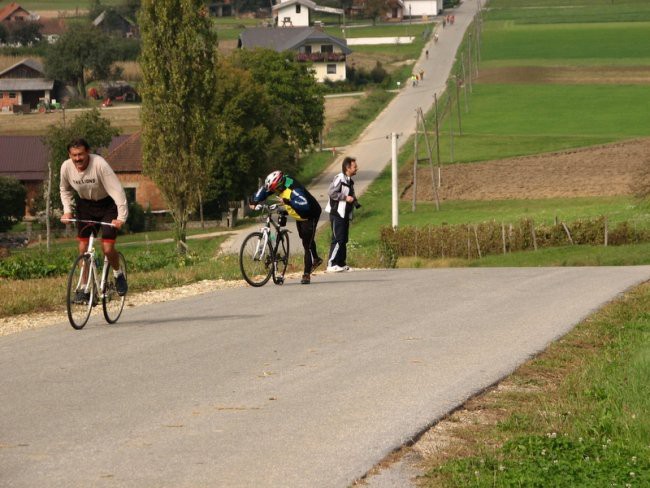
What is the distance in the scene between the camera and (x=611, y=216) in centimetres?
4819

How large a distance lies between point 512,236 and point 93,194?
25.4 m

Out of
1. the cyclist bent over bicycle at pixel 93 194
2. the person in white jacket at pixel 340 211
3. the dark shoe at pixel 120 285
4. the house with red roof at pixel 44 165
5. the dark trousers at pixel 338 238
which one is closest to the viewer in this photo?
the cyclist bent over bicycle at pixel 93 194

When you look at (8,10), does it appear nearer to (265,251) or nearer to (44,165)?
(44,165)

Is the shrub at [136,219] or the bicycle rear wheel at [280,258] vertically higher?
the bicycle rear wheel at [280,258]

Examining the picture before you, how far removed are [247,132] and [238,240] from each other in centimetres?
1838

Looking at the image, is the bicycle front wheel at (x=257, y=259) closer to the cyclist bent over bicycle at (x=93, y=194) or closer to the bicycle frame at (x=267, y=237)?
the bicycle frame at (x=267, y=237)

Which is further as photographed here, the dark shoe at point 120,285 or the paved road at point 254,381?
the dark shoe at point 120,285

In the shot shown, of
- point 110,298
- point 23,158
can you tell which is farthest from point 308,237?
point 23,158

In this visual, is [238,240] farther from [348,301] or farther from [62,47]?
→ [62,47]

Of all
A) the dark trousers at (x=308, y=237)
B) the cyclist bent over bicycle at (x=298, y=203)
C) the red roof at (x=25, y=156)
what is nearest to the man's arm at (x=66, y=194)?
the cyclist bent over bicycle at (x=298, y=203)

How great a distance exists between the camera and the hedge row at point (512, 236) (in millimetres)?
37531

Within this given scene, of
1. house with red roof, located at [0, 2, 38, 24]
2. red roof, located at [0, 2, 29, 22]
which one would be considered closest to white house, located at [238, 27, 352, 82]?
house with red roof, located at [0, 2, 38, 24]

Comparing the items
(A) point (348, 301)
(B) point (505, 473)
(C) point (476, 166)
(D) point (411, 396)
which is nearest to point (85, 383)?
(D) point (411, 396)

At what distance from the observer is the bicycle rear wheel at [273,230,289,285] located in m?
19.2
